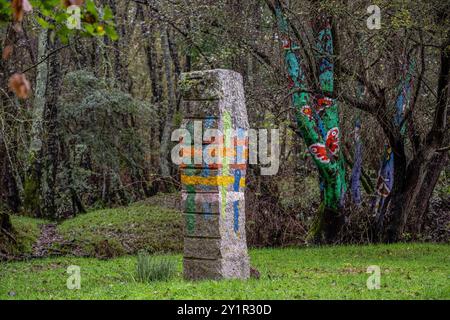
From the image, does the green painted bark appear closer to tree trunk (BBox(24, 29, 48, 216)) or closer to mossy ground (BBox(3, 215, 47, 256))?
mossy ground (BBox(3, 215, 47, 256))

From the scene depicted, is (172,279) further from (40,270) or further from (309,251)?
(309,251)

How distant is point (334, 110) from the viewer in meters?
17.7

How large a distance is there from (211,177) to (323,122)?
26.0ft

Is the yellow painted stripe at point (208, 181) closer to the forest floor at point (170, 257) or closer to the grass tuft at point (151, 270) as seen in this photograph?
the grass tuft at point (151, 270)

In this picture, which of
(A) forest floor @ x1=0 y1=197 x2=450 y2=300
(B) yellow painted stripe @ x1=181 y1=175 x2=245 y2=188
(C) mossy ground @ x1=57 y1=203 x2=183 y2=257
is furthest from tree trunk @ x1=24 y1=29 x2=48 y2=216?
(B) yellow painted stripe @ x1=181 y1=175 x2=245 y2=188

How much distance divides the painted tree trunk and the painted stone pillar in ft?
21.0

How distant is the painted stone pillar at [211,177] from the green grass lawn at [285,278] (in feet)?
1.70

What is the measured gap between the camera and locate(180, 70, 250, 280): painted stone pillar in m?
10.3

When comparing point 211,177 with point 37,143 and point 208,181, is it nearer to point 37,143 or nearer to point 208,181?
point 208,181

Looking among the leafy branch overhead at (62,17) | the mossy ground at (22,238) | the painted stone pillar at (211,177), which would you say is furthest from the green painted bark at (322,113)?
the leafy branch overhead at (62,17)

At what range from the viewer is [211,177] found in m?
10.3

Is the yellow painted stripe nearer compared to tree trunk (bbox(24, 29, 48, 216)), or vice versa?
the yellow painted stripe

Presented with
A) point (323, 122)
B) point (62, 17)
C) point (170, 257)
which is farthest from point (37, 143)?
point (62, 17)

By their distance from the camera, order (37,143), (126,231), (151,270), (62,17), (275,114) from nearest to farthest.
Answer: (62,17), (151,270), (275,114), (126,231), (37,143)
